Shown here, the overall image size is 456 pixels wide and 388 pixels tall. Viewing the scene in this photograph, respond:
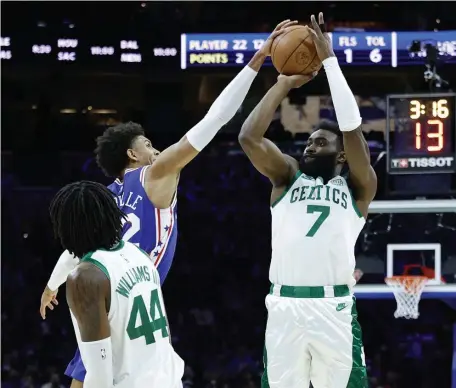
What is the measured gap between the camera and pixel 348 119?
146 inches

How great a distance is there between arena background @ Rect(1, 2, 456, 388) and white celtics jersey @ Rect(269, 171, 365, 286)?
4734 millimetres

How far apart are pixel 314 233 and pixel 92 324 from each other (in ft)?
4.80

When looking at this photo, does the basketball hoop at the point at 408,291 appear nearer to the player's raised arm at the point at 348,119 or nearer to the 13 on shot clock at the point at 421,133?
the 13 on shot clock at the point at 421,133

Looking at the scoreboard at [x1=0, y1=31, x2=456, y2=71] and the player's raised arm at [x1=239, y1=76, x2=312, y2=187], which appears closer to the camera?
the player's raised arm at [x1=239, y1=76, x2=312, y2=187]

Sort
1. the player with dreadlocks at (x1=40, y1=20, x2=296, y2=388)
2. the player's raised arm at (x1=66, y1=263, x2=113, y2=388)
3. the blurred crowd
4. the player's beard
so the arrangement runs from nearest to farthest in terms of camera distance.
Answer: the player's raised arm at (x1=66, y1=263, x2=113, y2=388), the player with dreadlocks at (x1=40, y1=20, x2=296, y2=388), the player's beard, the blurred crowd

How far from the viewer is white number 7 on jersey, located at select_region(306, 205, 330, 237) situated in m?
3.77

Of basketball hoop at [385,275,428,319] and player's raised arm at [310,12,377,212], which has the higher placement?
player's raised arm at [310,12,377,212]

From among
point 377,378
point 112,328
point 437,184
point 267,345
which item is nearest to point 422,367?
point 377,378

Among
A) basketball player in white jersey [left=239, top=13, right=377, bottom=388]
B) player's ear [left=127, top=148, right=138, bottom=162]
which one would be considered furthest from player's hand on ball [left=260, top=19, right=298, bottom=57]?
player's ear [left=127, top=148, right=138, bottom=162]

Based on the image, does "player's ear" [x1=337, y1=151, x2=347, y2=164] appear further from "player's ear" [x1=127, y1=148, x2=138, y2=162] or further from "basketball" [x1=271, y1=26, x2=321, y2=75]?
"player's ear" [x1=127, y1=148, x2=138, y2=162]

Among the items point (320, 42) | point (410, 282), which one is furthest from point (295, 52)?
point (410, 282)

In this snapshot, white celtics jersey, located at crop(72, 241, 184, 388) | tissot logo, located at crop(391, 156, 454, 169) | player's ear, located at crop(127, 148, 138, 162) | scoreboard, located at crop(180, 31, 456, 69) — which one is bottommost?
white celtics jersey, located at crop(72, 241, 184, 388)

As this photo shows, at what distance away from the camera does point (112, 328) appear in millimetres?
2619

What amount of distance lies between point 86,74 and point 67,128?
2.14ft
